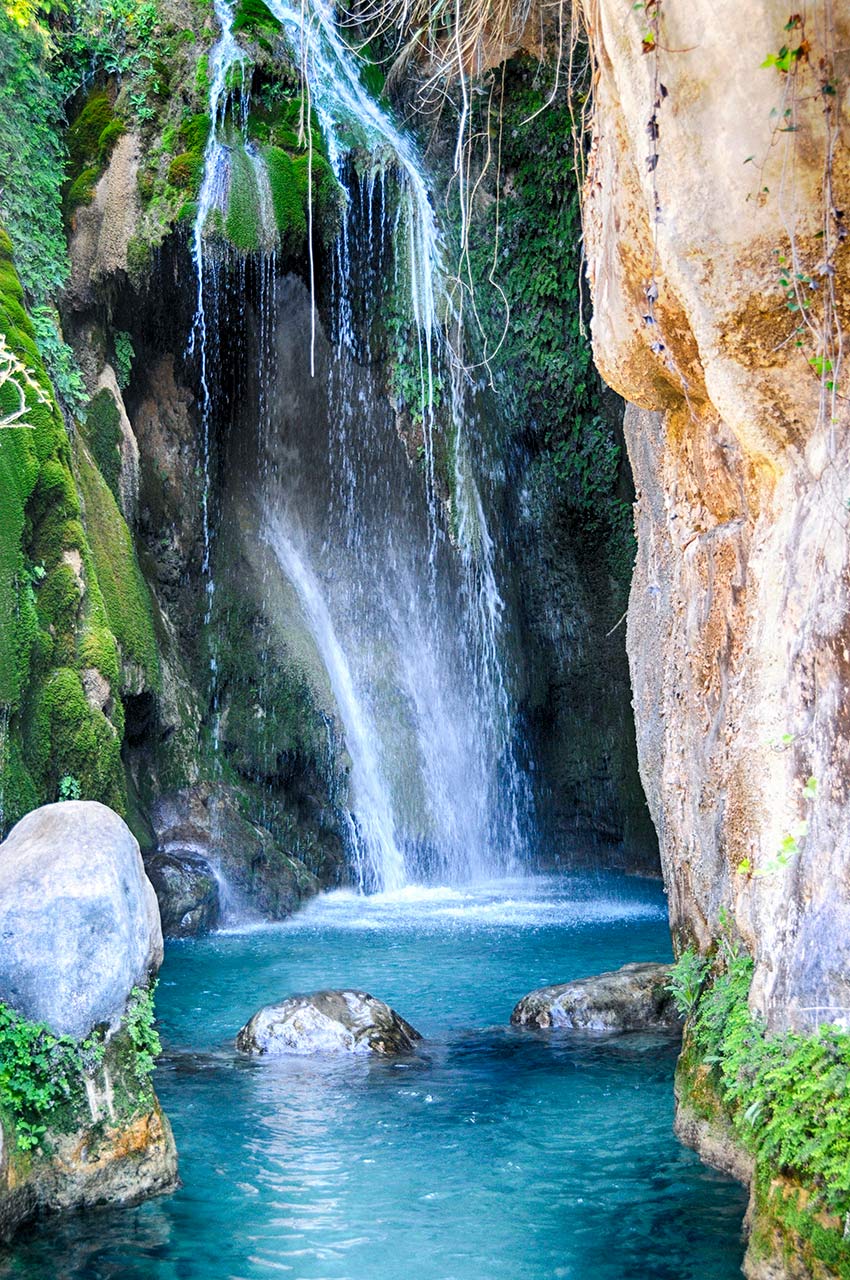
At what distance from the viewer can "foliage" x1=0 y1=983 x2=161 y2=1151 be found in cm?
466

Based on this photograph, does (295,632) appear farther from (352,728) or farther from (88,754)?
(88,754)

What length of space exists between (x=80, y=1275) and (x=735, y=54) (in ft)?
16.0

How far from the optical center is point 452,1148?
5750 mm

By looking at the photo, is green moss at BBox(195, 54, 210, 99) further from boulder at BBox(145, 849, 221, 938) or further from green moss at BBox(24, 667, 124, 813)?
boulder at BBox(145, 849, 221, 938)

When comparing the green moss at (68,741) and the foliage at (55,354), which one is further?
the foliage at (55,354)

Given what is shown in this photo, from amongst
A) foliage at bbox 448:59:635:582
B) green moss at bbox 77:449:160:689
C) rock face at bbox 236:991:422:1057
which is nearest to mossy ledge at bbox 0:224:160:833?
green moss at bbox 77:449:160:689

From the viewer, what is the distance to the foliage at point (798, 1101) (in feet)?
12.2

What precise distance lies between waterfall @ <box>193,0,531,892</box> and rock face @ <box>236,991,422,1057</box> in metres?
6.59

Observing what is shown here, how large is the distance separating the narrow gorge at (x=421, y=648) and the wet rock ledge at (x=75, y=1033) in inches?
0.8

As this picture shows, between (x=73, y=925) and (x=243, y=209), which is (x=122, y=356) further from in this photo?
(x=73, y=925)

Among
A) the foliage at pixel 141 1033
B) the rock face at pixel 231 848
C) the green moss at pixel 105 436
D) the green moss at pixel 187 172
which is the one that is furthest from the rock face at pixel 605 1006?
the green moss at pixel 187 172

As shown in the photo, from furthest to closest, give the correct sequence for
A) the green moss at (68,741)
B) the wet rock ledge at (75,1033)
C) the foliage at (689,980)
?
the green moss at (68,741) → the foliage at (689,980) → the wet rock ledge at (75,1033)

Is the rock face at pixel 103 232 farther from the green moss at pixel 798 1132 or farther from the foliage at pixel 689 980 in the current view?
the green moss at pixel 798 1132

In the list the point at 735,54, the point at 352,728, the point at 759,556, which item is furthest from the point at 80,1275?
the point at 352,728
